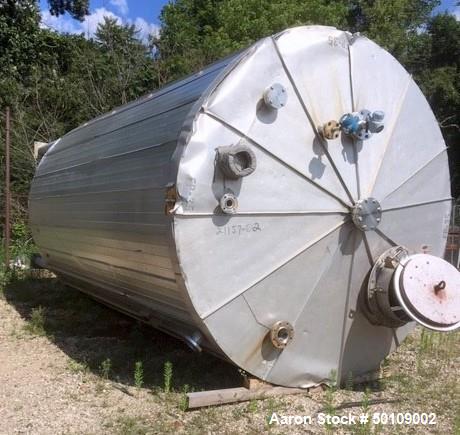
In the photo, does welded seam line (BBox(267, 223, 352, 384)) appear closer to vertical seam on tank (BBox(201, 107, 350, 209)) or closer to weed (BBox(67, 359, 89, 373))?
vertical seam on tank (BBox(201, 107, 350, 209))

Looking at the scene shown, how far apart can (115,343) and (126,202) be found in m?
2.09

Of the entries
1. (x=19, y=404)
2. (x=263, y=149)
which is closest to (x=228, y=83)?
(x=263, y=149)

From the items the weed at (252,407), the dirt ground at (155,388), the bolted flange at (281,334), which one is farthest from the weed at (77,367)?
the bolted flange at (281,334)

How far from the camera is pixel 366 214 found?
4512 millimetres

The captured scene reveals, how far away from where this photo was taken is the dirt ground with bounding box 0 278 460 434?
4.13m

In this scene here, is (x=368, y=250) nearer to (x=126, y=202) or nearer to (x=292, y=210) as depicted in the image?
(x=292, y=210)

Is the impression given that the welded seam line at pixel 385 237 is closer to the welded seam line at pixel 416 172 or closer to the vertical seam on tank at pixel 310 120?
the welded seam line at pixel 416 172

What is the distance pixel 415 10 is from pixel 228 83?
25640 millimetres

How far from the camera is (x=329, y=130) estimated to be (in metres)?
4.41

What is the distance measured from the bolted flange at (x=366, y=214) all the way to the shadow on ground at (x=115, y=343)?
1.53m

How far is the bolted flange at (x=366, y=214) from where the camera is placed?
449 centimetres

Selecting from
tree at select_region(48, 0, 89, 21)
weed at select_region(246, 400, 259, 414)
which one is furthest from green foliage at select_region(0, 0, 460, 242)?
weed at select_region(246, 400, 259, 414)

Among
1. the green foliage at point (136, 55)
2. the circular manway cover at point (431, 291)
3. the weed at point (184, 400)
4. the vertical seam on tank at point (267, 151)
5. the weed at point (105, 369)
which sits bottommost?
the weed at point (184, 400)

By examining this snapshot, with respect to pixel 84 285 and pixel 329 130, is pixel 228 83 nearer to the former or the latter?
pixel 329 130
